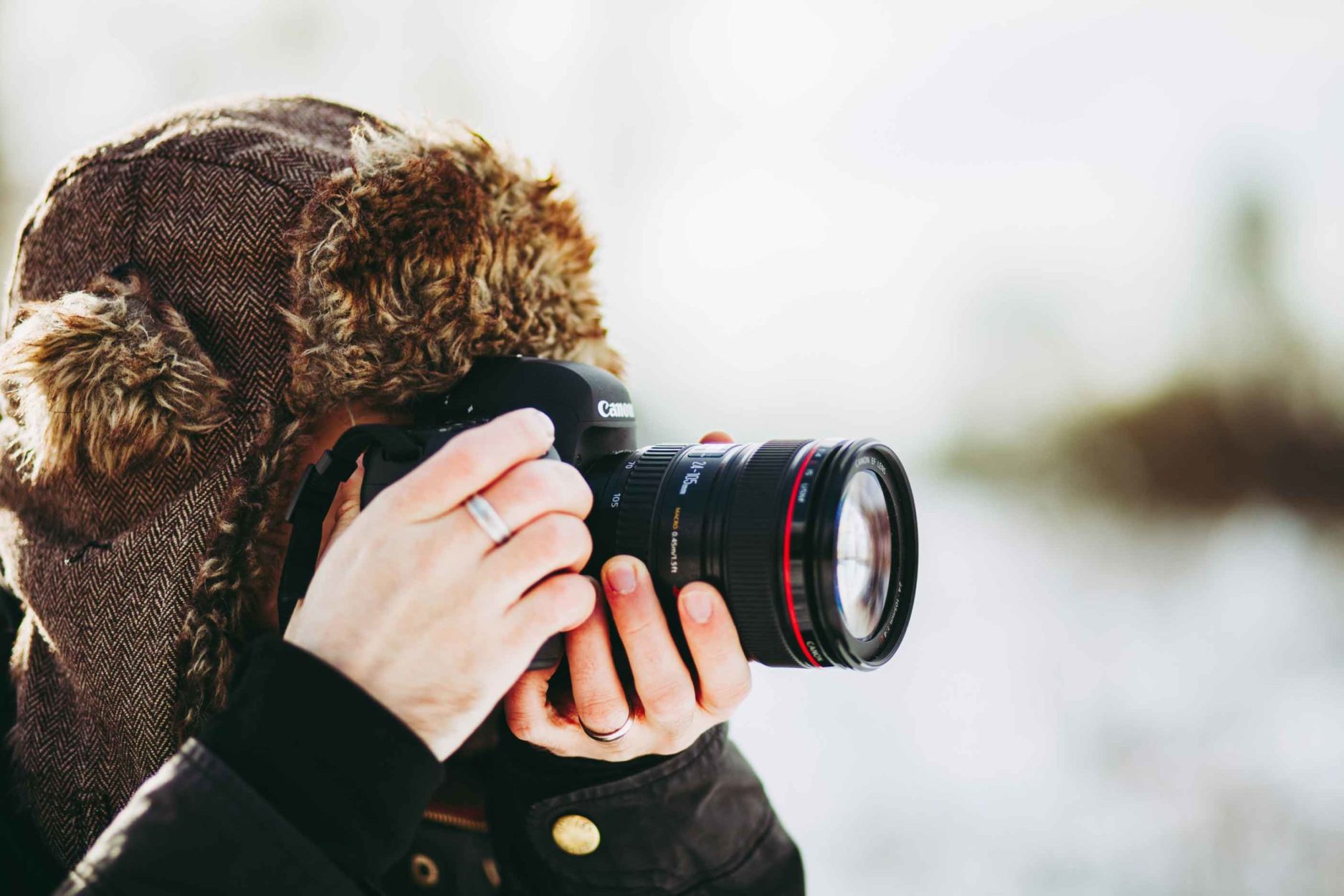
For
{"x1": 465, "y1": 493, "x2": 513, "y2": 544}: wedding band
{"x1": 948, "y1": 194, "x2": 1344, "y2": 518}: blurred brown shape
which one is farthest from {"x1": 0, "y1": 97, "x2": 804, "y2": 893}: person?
{"x1": 948, "y1": 194, "x2": 1344, "y2": 518}: blurred brown shape

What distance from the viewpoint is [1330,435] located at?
1.44 meters

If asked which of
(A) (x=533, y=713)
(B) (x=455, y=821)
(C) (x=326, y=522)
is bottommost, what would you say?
(B) (x=455, y=821)

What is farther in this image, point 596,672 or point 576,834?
point 576,834

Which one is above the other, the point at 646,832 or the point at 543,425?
the point at 543,425

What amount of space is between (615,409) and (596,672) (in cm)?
19

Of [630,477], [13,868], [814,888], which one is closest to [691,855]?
[630,477]

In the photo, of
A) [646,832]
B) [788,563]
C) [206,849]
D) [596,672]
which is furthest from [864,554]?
[206,849]

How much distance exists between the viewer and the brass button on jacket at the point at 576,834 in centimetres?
72

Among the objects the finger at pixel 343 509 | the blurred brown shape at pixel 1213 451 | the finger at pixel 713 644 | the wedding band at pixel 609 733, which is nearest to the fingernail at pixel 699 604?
the finger at pixel 713 644

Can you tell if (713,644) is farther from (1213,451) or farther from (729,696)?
(1213,451)

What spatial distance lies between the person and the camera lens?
0.9 inches

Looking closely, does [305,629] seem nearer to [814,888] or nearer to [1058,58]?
[814,888]

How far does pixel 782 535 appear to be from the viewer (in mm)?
556

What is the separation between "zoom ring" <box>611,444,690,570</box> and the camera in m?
0.60
